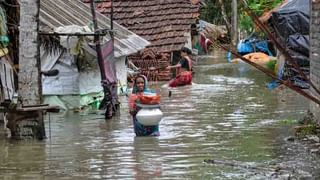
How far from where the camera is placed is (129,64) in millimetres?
25438

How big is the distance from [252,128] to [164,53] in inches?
552

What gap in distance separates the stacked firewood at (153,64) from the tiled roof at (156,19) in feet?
2.34

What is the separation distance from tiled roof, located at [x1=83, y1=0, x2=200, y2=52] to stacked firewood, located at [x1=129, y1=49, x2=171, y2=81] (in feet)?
2.34

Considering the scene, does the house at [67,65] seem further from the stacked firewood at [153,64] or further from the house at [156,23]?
the house at [156,23]

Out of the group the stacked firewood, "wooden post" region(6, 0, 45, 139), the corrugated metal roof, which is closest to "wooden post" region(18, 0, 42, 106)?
"wooden post" region(6, 0, 45, 139)

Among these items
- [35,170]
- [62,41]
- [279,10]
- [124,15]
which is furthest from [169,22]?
[35,170]

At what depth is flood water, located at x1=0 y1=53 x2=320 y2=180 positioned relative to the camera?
29.6 ft

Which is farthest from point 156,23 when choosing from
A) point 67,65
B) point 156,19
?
point 67,65

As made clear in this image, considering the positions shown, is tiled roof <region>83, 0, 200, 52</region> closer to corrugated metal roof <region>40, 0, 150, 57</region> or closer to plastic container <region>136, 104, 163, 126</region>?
corrugated metal roof <region>40, 0, 150, 57</region>

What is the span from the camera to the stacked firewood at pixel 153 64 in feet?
85.7

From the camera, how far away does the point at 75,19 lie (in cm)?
1841

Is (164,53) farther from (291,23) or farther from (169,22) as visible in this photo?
(291,23)

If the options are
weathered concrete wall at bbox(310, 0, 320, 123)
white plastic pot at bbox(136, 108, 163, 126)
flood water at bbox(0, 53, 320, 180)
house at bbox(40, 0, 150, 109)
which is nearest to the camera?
flood water at bbox(0, 53, 320, 180)

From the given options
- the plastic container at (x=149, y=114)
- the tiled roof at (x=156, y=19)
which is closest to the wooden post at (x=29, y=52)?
the plastic container at (x=149, y=114)
